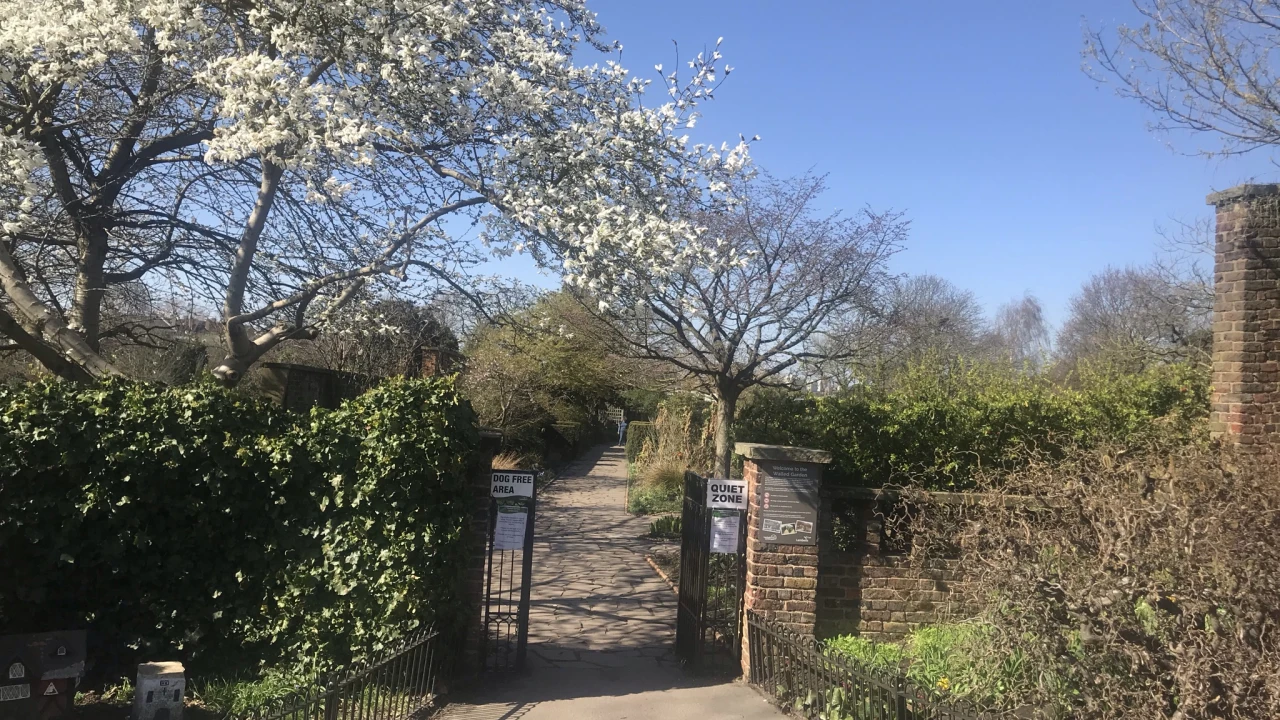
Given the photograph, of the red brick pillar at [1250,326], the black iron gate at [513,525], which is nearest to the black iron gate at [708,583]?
the black iron gate at [513,525]

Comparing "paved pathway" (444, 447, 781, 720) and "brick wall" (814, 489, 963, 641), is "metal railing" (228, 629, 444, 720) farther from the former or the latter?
"brick wall" (814, 489, 963, 641)

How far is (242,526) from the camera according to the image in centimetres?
561

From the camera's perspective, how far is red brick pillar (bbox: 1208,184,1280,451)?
6.95 meters

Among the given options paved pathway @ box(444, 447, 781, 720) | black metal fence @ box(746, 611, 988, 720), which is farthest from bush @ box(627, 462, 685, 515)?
black metal fence @ box(746, 611, 988, 720)

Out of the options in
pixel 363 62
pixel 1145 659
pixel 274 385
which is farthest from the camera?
pixel 274 385

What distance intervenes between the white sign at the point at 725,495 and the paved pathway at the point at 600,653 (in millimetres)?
1340

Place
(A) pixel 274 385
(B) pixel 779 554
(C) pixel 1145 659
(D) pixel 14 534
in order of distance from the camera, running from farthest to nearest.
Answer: (A) pixel 274 385
(B) pixel 779 554
(D) pixel 14 534
(C) pixel 1145 659

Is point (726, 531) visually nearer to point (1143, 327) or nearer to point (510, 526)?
point (510, 526)

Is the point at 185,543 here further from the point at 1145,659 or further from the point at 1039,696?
the point at 1145,659

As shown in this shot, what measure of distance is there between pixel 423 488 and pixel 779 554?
8.58ft

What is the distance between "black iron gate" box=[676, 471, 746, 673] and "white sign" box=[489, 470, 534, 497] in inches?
53.7

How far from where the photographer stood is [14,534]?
4.91 m

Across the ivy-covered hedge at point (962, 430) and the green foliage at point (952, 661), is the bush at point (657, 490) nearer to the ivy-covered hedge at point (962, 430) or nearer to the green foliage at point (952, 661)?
the ivy-covered hedge at point (962, 430)

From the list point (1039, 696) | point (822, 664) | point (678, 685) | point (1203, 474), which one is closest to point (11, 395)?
point (678, 685)
